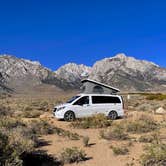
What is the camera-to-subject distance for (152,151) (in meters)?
10.2

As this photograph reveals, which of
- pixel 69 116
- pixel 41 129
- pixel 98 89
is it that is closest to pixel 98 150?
pixel 41 129

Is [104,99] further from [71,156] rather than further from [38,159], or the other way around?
[38,159]

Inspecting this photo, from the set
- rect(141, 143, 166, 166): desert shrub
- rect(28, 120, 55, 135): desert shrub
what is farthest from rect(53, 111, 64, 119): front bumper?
rect(141, 143, 166, 166): desert shrub

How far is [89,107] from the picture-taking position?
2341cm

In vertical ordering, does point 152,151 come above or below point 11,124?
below

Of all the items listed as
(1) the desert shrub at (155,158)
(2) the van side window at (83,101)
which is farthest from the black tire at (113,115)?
(1) the desert shrub at (155,158)

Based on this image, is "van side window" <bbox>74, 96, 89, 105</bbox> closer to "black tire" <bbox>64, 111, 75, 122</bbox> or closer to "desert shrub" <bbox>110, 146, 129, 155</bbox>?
"black tire" <bbox>64, 111, 75, 122</bbox>

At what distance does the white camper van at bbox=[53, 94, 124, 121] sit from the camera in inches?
907

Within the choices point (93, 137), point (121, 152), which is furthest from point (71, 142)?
point (121, 152)

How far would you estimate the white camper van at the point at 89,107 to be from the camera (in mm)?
23031

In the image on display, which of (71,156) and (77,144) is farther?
(77,144)

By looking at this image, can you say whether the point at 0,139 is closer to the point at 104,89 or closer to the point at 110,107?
the point at 110,107

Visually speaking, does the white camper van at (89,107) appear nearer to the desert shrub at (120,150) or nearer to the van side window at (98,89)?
the van side window at (98,89)

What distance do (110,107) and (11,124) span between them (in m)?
9.34
